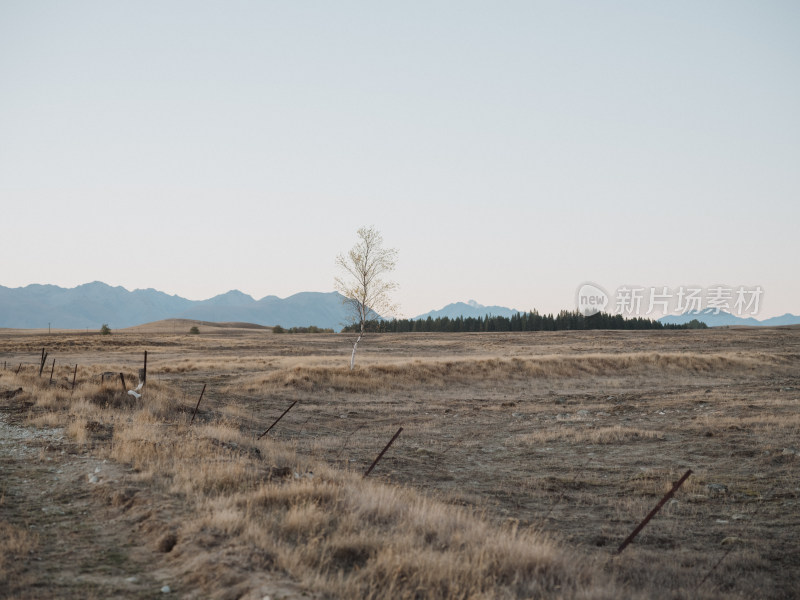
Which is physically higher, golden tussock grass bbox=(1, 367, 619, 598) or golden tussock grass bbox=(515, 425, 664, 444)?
golden tussock grass bbox=(1, 367, 619, 598)

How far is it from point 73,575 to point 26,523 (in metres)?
2.21

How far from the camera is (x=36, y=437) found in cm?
1328

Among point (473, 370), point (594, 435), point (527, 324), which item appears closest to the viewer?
point (594, 435)

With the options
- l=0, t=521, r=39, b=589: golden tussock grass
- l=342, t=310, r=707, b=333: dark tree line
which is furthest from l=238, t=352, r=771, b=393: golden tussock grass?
l=342, t=310, r=707, b=333: dark tree line

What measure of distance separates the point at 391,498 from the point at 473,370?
2941 cm

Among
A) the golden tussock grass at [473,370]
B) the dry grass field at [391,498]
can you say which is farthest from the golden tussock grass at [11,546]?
the golden tussock grass at [473,370]

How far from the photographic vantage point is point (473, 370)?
3744cm

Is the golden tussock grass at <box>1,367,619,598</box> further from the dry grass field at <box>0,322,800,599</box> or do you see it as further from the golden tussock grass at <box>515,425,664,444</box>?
the golden tussock grass at <box>515,425,664,444</box>

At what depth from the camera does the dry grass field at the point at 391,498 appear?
238 inches

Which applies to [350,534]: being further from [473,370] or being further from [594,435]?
[473,370]

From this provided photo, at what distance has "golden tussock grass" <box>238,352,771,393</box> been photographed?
31.2 m

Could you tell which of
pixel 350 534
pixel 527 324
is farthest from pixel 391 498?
pixel 527 324

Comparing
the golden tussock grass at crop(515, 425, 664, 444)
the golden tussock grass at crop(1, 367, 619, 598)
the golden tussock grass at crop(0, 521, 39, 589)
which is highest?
the golden tussock grass at crop(1, 367, 619, 598)

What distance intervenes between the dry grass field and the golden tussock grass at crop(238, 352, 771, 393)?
614cm
